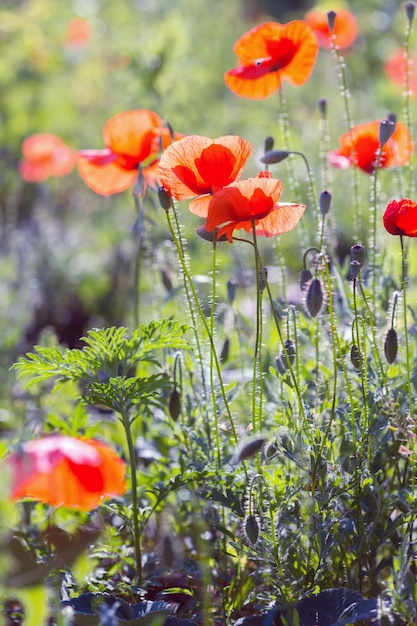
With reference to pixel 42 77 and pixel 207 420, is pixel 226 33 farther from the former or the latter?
pixel 207 420

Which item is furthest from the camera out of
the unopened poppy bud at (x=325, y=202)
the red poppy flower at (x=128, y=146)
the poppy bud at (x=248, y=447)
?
the red poppy flower at (x=128, y=146)

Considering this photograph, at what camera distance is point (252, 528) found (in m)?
1.29

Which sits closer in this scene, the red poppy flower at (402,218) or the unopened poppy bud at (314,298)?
the red poppy flower at (402,218)

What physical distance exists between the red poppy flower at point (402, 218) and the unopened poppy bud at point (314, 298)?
175 mm

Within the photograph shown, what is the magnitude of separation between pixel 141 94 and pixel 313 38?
2.54 meters

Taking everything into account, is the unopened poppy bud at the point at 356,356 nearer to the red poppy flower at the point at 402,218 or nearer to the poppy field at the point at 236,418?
the poppy field at the point at 236,418

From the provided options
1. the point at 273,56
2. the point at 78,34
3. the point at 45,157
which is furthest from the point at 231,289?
the point at 78,34

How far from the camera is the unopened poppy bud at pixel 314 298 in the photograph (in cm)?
144

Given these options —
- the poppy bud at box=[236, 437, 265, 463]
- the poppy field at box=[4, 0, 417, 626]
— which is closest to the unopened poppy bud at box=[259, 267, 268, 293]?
the poppy field at box=[4, 0, 417, 626]

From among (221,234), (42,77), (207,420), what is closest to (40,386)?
(207,420)

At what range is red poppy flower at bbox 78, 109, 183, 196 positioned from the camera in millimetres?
1856

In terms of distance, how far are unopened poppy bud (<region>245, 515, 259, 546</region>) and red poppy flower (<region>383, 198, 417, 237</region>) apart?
1.67 feet

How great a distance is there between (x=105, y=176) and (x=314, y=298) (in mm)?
759

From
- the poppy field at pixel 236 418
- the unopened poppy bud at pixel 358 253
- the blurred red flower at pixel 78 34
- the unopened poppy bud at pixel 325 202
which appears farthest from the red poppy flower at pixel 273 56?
the blurred red flower at pixel 78 34
